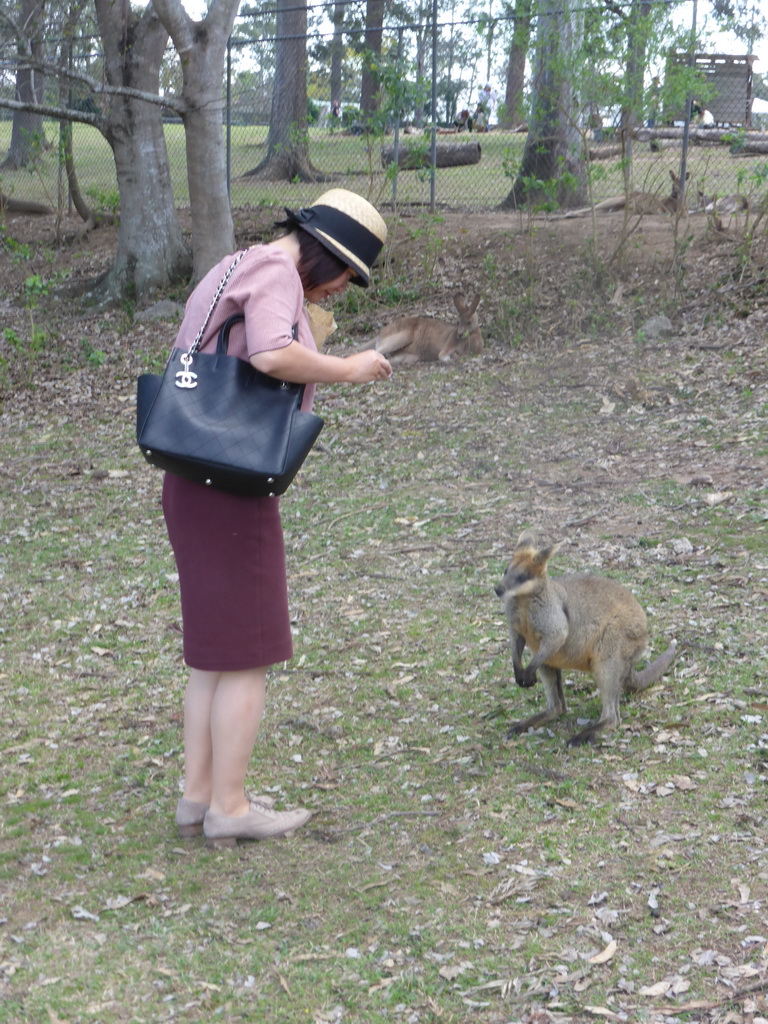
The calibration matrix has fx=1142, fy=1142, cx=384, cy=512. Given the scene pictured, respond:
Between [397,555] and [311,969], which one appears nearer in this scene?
[311,969]

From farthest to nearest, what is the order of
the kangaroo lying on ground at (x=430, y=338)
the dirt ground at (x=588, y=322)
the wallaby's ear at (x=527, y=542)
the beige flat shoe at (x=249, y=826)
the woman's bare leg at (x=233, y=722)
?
the kangaroo lying on ground at (x=430, y=338) < the dirt ground at (x=588, y=322) < the wallaby's ear at (x=527, y=542) < the beige flat shoe at (x=249, y=826) < the woman's bare leg at (x=233, y=722)

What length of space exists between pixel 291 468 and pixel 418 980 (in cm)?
144

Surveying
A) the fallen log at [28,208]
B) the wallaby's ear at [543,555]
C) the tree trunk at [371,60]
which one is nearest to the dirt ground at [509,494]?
the wallaby's ear at [543,555]

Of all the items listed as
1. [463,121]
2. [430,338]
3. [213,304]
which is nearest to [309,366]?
[213,304]

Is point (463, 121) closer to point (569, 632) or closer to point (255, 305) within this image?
point (569, 632)

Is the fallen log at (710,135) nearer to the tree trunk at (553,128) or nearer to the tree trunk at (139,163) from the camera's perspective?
the tree trunk at (553,128)

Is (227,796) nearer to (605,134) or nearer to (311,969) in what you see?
(311,969)

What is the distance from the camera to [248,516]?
342cm

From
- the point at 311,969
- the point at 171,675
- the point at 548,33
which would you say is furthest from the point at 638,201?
the point at 311,969

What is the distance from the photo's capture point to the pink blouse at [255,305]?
3197 millimetres

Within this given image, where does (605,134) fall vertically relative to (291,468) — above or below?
above

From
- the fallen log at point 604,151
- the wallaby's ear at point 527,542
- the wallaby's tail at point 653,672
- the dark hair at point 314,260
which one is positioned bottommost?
the wallaby's tail at point 653,672

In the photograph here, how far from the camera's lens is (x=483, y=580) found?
241 inches

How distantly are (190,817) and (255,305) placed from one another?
1762 mm
